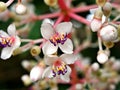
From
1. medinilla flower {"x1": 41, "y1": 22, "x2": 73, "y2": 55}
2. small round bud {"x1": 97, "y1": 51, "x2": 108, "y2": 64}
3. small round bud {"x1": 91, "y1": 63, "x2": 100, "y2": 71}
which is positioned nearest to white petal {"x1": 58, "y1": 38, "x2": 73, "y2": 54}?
medinilla flower {"x1": 41, "y1": 22, "x2": 73, "y2": 55}

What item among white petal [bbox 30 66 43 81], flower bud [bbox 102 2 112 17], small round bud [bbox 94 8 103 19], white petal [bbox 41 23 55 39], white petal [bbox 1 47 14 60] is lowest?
white petal [bbox 30 66 43 81]

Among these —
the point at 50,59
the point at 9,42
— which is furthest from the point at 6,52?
the point at 50,59

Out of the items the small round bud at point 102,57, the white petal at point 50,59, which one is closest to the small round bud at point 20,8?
the white petal at point 50,59

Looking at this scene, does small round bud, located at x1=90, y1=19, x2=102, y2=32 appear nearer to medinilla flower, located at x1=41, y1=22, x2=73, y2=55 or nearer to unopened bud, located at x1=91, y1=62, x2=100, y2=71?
medinilla flower, located at x1=41, y1=22, x2=73, y2=55

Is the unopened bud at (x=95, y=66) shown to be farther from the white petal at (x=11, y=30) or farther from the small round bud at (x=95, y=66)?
the white petal at (x=11, y=30)

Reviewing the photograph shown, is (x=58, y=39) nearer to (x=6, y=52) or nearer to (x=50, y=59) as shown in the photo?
(x=50, y=59)

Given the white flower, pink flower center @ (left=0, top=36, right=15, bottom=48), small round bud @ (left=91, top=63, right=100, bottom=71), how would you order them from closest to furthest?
the white flower → pink flower center @ (left=0, top=36, right=15, bottom=48) → small round bud @ (left=91, top=63, right=100, bottom=71)
